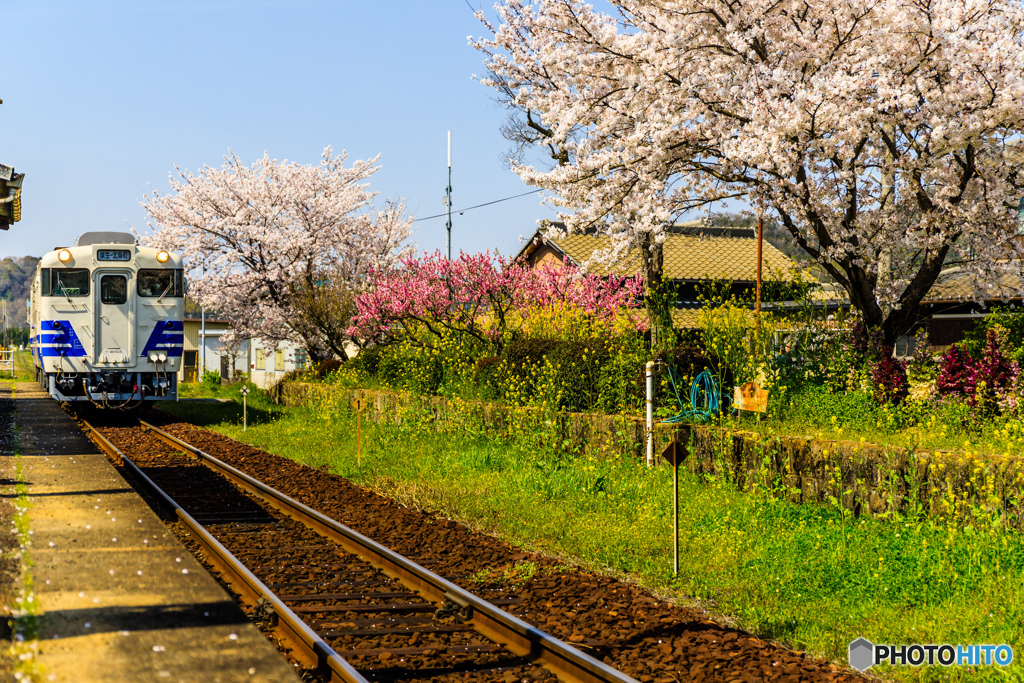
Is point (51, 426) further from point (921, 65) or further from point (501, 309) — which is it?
point (921, 65)

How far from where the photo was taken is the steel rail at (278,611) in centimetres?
552

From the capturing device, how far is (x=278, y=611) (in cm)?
658

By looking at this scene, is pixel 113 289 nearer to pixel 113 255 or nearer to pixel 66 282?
pixel 113 255

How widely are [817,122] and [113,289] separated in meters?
15.9

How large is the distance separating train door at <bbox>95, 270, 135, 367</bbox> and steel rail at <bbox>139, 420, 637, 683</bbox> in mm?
10792

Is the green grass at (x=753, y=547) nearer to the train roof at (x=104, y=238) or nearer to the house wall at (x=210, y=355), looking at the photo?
the train roof at (x=104, y=238)

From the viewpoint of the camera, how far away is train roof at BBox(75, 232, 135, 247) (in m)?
20.2

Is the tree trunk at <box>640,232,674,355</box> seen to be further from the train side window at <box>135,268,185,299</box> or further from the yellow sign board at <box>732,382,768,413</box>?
the train side window at <box>135,268,185,299</box>

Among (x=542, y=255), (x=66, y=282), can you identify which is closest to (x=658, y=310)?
(x=66, y=282)

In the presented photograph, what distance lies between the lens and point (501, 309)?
19250 mm

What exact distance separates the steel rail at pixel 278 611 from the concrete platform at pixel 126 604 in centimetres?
49

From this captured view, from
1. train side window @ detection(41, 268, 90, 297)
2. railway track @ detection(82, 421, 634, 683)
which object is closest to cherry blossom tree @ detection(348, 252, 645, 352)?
train side window @ detection(41, 268, 90, 297)

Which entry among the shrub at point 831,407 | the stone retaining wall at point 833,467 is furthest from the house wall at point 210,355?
the shrub at point 831,407

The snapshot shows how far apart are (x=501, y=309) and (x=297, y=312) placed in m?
11.6
